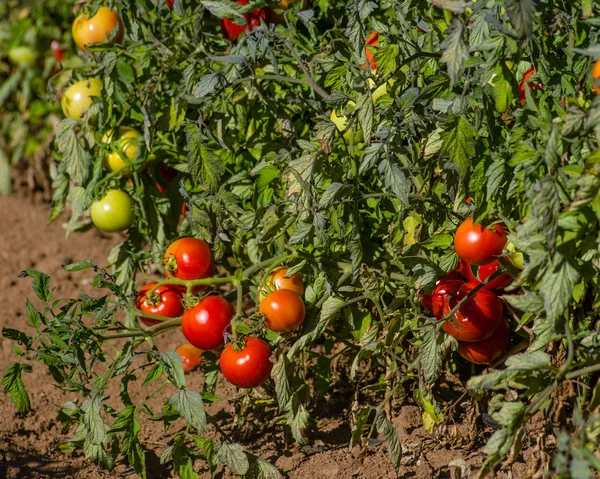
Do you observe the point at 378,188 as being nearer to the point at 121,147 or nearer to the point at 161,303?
the point at 161,303

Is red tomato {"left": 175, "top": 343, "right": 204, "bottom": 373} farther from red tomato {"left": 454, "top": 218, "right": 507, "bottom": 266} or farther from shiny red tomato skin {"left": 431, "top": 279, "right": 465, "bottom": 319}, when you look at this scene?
red tomato {"left": 454, "top": 218, "right": 507, "bottom": 266}

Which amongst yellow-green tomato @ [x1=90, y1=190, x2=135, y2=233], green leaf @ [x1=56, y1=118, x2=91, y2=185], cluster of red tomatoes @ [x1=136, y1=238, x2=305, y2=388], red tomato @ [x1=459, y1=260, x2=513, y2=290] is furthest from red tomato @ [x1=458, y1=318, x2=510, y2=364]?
green leaf @ [x1=56, y1=118, x2=91, y2=185]

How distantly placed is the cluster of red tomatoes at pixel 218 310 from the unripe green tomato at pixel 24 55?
2.30 m

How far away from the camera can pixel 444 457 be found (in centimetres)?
184

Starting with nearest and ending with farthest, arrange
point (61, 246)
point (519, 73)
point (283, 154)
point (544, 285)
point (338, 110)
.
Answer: point (544, 285)
point (519, 73)
point (338, 110)
point (283, 154)
point (61, 246)

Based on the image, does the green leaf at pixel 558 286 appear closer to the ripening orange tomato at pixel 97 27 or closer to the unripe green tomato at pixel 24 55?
the ripening orange tomato at pixel 97 27

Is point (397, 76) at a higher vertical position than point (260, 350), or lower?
higher

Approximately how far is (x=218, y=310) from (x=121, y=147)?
72 centimetres

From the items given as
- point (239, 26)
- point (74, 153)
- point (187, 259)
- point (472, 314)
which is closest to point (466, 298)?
point (472, 314)

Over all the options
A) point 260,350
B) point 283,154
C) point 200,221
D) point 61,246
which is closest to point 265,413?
point 260,350

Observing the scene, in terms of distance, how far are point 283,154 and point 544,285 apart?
783 millimetres

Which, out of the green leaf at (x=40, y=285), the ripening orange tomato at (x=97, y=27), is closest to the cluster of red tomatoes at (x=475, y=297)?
the green leaf at (x=40, y=285)

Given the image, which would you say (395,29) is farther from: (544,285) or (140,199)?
(140,199)

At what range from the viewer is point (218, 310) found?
1839 millimetres
